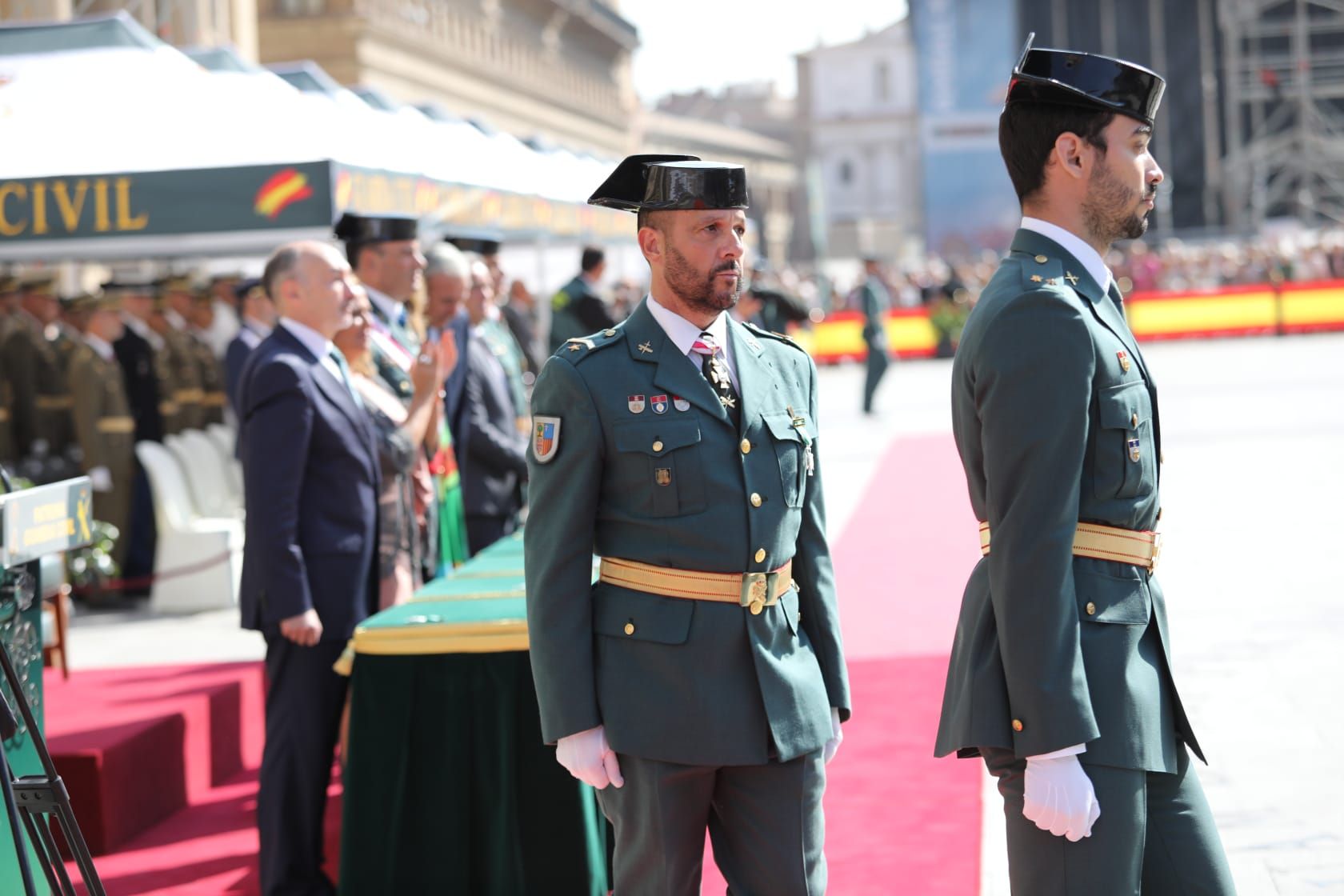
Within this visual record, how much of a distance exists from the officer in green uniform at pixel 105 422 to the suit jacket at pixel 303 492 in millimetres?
6235

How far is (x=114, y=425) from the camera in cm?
1132

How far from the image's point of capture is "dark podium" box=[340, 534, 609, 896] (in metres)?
4.81

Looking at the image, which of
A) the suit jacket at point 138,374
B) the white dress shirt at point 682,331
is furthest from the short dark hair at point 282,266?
the suit jacket at point 138,374

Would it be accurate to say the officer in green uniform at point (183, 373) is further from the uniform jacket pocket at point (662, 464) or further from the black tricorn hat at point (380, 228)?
the uniform jacket pocket at point (662, 464)

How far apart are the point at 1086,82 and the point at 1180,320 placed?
101 feet

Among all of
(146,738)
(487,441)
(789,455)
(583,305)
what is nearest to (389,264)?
(487,441)

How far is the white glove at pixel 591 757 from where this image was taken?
11.2 ft

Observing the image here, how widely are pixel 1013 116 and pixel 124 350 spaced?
9.85m

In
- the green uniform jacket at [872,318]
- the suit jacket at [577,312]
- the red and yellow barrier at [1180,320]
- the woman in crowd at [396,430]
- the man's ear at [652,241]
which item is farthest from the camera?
the red and yellow barrier at [1180,320]

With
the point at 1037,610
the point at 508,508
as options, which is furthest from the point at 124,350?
the point at 1037,610

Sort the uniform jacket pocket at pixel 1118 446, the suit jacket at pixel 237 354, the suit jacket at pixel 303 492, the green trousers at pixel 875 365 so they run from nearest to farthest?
1. the uniform jacket pocket at pixel 1118 446
2. the suit jacket at pixel 303 492
3. the suit jacket at pixel 237 354
4. the green trousers at pixel 875 365

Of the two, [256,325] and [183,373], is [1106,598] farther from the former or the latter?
[183,373]

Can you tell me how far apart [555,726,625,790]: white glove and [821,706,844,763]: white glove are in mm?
444

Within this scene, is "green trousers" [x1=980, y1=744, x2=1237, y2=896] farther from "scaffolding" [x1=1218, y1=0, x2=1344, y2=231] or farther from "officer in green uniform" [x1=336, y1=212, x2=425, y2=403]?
"scaffolding" [x1=1218, y1=0, x2=1344, y2=231]
